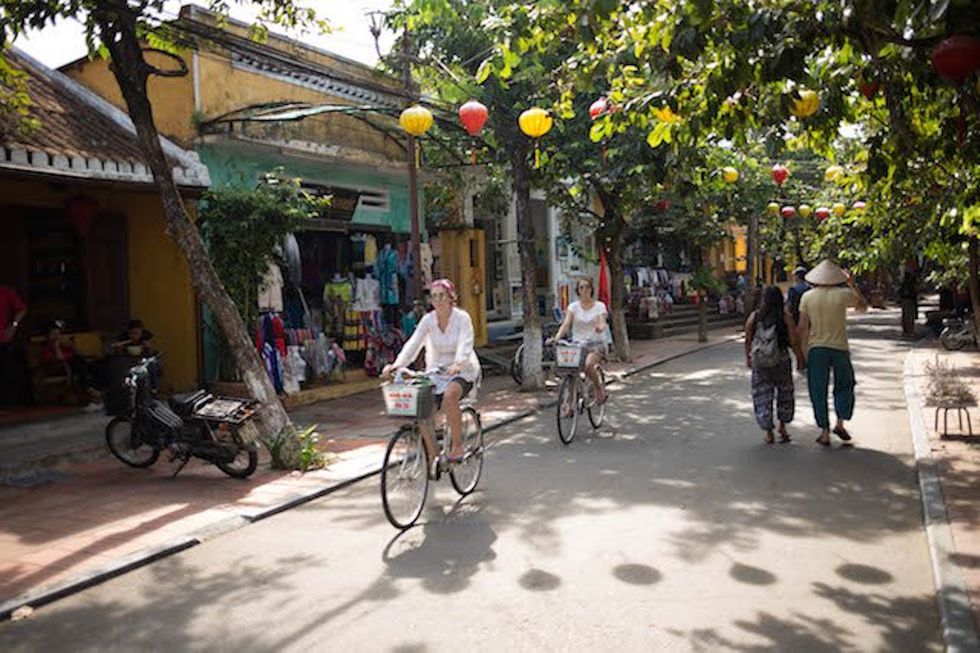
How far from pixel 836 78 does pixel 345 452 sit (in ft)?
20.2

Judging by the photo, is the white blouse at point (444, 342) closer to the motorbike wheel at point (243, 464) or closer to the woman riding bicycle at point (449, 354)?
the woman riding bicycle at point (449, 354)

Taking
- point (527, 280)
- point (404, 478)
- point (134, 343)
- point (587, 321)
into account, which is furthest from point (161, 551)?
point (527, 280)

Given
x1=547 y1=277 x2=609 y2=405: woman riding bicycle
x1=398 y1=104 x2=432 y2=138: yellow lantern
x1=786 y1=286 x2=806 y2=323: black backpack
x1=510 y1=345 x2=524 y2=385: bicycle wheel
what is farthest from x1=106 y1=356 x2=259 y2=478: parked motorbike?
x1=786 y1=286 x2=806 y2=323: black backpack

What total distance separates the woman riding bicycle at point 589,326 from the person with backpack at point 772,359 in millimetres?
1707

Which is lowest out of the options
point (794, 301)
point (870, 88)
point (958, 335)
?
point (958, 335)

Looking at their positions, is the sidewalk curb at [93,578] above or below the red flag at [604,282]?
below

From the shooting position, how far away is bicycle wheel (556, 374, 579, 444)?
893 centimetres

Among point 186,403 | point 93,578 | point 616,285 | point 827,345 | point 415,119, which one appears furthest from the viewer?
point 616,285

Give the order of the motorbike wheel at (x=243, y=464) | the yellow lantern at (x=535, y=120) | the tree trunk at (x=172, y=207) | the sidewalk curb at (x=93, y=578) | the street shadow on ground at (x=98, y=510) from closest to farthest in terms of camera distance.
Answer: the sidewalk curb at (x=93, y=578) → the street shadow on ground at (x=98, y=510) → the motorbike wheel at (x=243, y=464) → the tree trunk at (x=172, y=207) → the yellow lantern at (x=535, y=120)

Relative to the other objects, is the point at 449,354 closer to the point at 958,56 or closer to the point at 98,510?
the point at 98,510

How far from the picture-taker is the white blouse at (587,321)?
9.48 metres

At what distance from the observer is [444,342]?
21.6 feet

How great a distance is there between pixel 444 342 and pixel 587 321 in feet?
10.8

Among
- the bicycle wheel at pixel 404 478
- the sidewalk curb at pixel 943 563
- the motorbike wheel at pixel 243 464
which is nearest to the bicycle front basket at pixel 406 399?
the bicycle wheel at pixel 404 478
